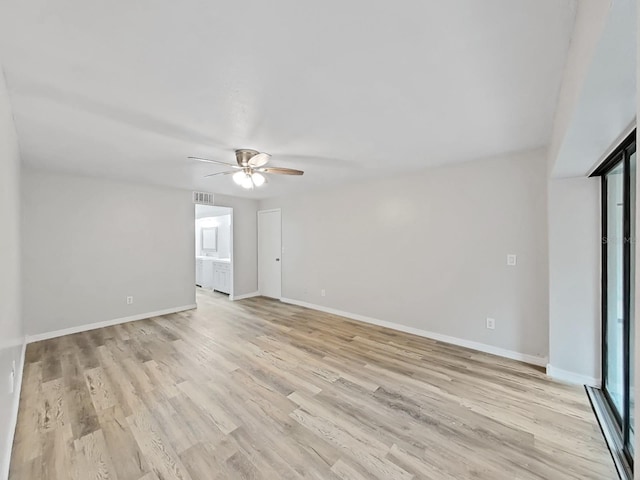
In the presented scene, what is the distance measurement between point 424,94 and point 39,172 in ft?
15.8

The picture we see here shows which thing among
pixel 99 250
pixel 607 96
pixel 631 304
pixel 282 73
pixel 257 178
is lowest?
pixel 631 304

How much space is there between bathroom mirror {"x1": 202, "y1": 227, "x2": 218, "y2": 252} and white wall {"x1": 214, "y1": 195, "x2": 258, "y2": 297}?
1.79 meters

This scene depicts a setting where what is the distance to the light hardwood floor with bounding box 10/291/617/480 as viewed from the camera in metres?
1.58

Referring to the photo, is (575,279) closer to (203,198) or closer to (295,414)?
(295,414)

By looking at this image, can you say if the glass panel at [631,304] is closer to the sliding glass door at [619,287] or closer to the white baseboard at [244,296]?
the sliding glass door at [619,287]

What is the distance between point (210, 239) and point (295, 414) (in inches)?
250

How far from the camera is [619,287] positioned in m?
2.09

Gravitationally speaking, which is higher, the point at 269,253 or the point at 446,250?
the point at 446,250

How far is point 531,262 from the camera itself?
2.82 metres

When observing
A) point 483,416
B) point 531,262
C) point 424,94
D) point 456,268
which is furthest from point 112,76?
point 531,262

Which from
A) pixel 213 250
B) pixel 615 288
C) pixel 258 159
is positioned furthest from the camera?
pixel 213 250

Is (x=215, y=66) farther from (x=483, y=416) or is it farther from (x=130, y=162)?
(x=483, y=416)

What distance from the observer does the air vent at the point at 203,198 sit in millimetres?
5043

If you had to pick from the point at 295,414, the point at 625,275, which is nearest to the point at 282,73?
the point at 295,414
